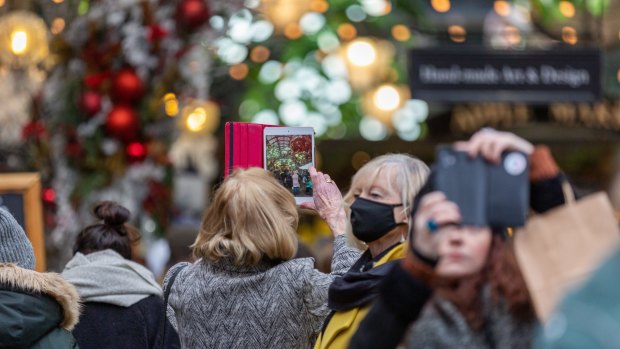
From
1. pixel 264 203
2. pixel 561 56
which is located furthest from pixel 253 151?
pixel 561 56

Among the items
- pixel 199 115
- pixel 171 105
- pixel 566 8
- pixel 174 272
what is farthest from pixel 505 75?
pixel 174 272

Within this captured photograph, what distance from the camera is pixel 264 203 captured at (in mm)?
4492

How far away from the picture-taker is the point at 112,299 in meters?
5.75

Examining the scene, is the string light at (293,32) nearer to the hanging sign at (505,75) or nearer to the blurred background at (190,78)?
the blurred background at (190,78)

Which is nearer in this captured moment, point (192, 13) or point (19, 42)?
point (192, 13)

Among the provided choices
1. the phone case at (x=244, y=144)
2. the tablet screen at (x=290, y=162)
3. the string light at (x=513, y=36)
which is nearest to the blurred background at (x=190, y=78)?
the string light at (x=513, y=36)

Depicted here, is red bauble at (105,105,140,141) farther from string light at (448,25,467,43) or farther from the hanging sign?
string light at (448,25,467,43)

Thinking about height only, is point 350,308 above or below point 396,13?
below

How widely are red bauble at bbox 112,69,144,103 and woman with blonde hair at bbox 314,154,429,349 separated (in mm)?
3794

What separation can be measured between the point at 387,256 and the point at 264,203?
519mm

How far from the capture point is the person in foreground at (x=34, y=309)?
14.4 ft

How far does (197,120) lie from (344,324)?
5.60 m

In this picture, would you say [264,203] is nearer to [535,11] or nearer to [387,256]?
[387,256]

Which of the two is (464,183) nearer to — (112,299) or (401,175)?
(401,175)
